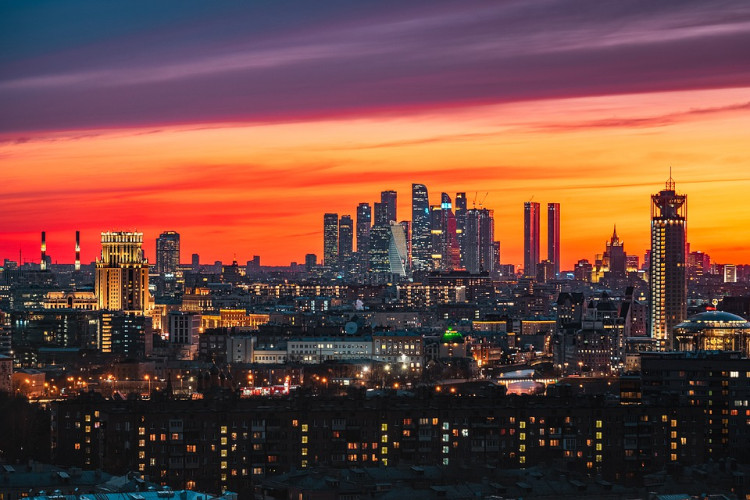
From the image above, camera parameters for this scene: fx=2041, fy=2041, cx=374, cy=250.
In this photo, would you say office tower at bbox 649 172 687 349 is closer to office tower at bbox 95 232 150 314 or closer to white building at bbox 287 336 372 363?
white building at bbox 287 336 372 363

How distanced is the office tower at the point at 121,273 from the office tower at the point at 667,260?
134ft

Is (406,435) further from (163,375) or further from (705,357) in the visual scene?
(163,375)

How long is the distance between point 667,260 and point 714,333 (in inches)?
1886

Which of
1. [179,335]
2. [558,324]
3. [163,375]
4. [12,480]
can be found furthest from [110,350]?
[12,480]

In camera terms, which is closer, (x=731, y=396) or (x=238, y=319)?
Result: (x=731, y=396)

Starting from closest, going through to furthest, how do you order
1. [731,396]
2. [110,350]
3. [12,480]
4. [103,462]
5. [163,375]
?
[12,480]
[103,462]
[731,396]
[163,375]
[110,350]

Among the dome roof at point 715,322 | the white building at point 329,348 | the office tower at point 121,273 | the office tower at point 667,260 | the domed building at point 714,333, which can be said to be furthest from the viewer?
the office tower at point 121,273

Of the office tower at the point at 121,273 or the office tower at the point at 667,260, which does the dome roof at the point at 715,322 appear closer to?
the office tower at the point at 667,260

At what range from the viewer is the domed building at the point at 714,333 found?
107 m

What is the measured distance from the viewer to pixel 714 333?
359 feet

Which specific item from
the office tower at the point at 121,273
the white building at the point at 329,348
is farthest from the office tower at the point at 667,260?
the office tower at the point at 121,273

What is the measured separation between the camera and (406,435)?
209 ft

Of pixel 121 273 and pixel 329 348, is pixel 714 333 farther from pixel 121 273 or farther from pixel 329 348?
pixel 121 273

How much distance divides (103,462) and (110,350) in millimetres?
77209
